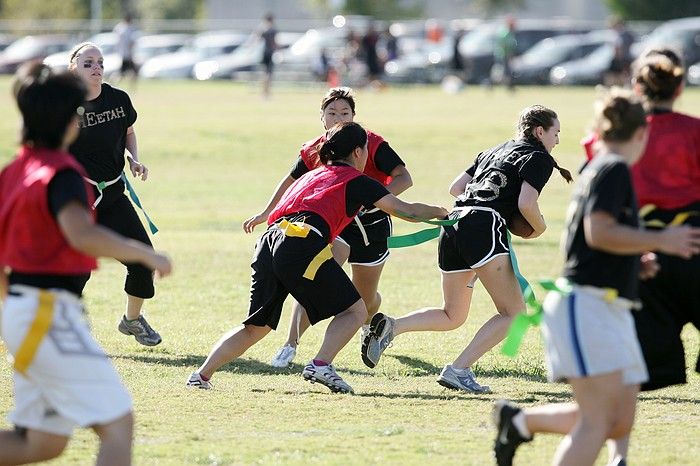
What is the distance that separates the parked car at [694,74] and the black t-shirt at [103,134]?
35.7 meters

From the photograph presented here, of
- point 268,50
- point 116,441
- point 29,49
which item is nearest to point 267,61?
point 268,50

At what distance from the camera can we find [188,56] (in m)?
49.3

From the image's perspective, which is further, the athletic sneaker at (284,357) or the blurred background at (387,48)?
the blurred background at (387,48)

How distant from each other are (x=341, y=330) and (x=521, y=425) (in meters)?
2.25

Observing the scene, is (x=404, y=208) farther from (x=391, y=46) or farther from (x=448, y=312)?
(x=391, y=46)

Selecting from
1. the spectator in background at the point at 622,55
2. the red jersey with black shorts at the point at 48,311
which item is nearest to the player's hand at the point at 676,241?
the red jersey with black shorts at the point at 48,311

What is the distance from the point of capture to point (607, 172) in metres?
4.85

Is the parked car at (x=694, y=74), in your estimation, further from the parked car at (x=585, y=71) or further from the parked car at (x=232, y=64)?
the parked car at (x=232, y=64)

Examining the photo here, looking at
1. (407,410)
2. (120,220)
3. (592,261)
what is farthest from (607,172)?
(120,220)

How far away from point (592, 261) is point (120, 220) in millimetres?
4699

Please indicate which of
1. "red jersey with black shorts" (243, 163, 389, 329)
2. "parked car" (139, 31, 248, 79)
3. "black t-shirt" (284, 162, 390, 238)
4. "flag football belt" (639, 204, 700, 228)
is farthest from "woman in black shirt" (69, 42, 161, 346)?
"parked car" (139, 31, 248, 79)

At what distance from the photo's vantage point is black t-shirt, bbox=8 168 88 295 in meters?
4.59

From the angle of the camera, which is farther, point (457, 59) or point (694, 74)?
point (457, 59)

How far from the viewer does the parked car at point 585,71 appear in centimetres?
4219
